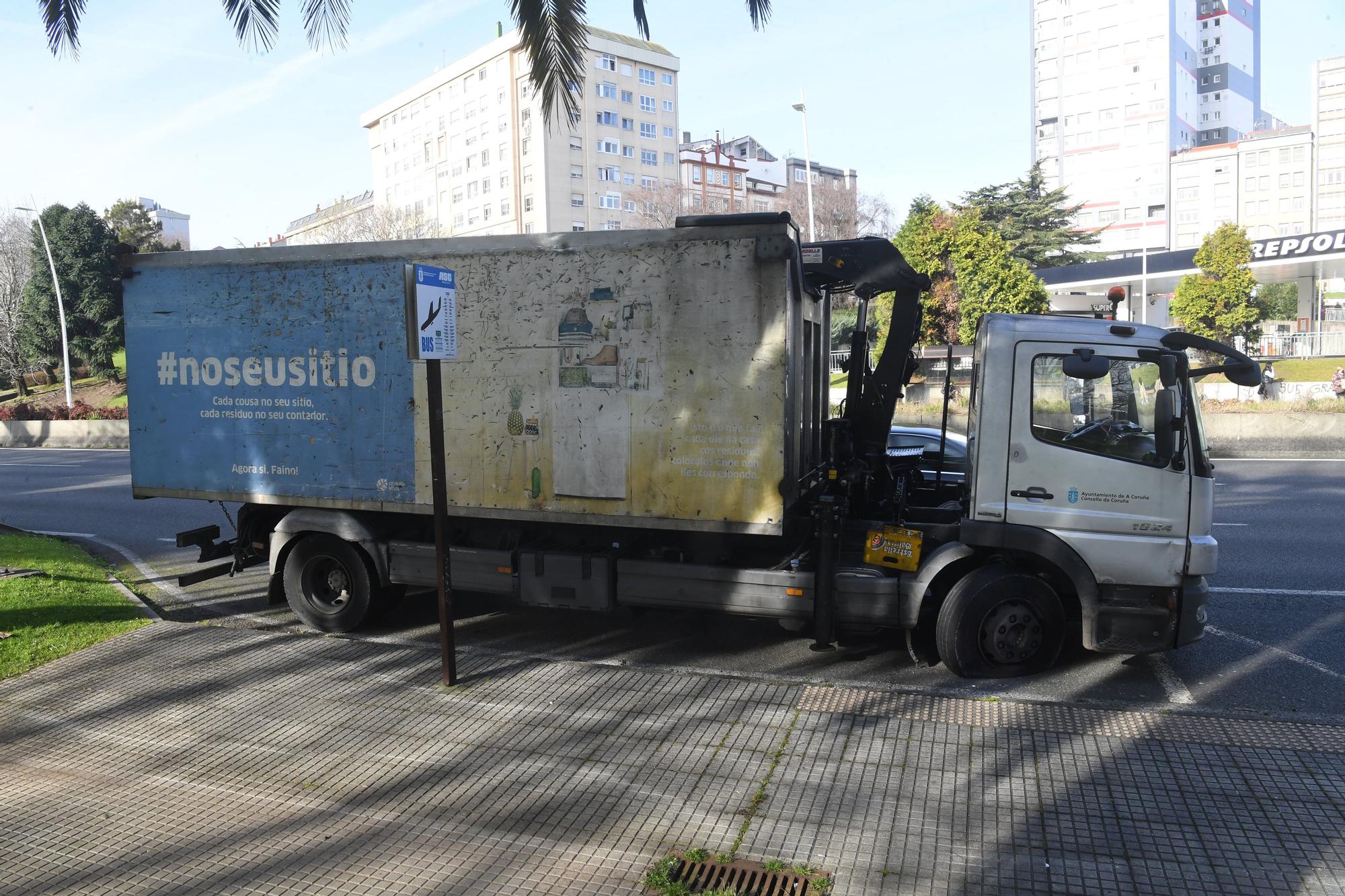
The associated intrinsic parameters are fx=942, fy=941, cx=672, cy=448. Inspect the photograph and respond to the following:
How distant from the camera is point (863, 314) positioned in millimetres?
8023

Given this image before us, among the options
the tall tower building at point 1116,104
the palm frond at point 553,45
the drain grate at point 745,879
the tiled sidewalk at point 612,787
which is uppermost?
the tall tower building at point 1116,104

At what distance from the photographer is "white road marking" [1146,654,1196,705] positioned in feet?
20.1

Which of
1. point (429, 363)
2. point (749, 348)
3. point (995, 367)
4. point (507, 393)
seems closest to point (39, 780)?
point (429, 363)

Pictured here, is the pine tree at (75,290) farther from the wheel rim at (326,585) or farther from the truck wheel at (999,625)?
the truck wheel at (999,625)

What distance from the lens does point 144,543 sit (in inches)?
478

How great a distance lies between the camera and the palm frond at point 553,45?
520 cm

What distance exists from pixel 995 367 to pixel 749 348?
65.1 inches

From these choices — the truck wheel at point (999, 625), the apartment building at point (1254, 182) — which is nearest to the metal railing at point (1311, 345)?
the truck wheel at point (999, 625)

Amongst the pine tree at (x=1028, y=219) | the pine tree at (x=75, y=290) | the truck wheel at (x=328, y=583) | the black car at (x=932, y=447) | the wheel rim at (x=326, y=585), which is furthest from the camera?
the pine tree at (x=1028, y=219)

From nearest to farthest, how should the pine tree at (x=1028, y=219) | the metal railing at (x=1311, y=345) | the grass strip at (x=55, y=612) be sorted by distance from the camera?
1. the grass strip at (x=55, y=612)
2. the metal railing at (x=1311, y=345)
3. the pine tree at (x=1028, y=219)

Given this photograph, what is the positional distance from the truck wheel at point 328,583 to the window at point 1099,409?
5.31 metres

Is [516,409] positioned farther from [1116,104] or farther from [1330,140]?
[1330,140]

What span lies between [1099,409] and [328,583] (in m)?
6.16

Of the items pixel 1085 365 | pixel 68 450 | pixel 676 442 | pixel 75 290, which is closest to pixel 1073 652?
pixel 1085 365
